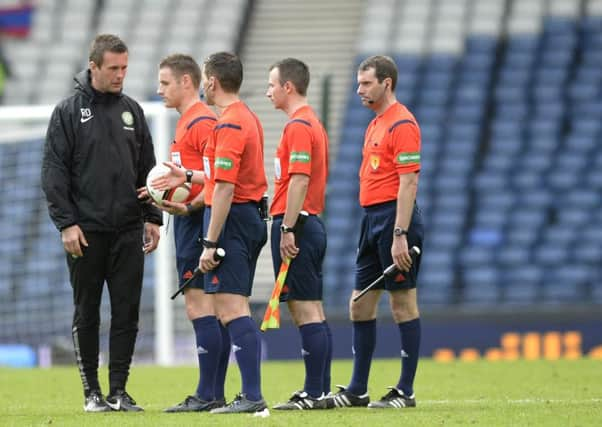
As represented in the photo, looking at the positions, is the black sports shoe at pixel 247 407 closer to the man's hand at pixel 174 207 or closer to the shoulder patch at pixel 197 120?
the man's hand at pixel 174 207

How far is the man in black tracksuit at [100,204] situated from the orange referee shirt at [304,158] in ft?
2.99

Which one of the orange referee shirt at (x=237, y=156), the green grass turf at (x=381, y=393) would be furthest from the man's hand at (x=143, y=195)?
the green grass turf at (x=381, y=393)

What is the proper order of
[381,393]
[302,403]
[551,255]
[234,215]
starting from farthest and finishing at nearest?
[551,255] → [381,393] → [302,403] → [234,215]

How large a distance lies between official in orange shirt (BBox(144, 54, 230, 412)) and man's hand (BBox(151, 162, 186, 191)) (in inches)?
4.5

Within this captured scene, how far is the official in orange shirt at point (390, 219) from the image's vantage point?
8.55m

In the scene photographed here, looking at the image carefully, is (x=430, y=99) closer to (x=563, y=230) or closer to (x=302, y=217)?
(x=563, y=230)

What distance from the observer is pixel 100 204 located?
28.2 ft

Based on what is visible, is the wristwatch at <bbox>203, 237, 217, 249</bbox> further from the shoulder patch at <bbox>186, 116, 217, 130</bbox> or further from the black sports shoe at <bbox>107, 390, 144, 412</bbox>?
the black sports shoe at <bbox>107, 390, 144, 412</bbox>

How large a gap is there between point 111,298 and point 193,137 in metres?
1.12

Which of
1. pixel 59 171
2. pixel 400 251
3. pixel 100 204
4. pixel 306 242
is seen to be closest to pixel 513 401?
pixel 400 251

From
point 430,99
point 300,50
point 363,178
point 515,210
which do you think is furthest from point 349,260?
point 363,178

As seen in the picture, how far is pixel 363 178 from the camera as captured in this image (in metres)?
8.93

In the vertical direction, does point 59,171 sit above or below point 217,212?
above

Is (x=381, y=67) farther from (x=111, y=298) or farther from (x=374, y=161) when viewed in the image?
(x=111, y=298)
